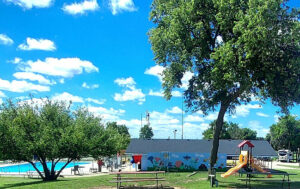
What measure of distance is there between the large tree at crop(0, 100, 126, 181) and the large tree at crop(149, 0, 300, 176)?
7.78m

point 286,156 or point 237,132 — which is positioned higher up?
point 237,132

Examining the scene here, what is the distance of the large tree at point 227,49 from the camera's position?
17250mm

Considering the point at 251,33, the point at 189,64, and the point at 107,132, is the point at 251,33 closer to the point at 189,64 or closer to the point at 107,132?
the point at 189,64

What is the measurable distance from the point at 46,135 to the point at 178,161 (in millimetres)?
18845

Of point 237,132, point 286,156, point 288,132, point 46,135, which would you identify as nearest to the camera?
point 46,135

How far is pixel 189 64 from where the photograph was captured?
20.8m

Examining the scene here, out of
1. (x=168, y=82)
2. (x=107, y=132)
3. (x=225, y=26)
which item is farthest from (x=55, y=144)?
(x=225, y=26)

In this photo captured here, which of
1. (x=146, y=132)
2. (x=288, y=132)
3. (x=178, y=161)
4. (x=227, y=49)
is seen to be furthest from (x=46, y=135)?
(x=146, y=132)

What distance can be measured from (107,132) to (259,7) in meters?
16.9

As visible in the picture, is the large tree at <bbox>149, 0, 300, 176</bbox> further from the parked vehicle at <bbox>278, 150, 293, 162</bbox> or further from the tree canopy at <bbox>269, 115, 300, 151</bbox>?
the tree canopy at <bbox>269, 115, 300, 151</bbox>

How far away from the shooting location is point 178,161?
1500 inches

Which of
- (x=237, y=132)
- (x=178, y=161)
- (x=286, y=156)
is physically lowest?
(x=286, y=156)

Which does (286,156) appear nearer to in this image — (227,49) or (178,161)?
(178,161)

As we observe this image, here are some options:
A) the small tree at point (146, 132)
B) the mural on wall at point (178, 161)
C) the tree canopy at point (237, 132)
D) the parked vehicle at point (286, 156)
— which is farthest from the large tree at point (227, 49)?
the small tree at point (146, 132)
